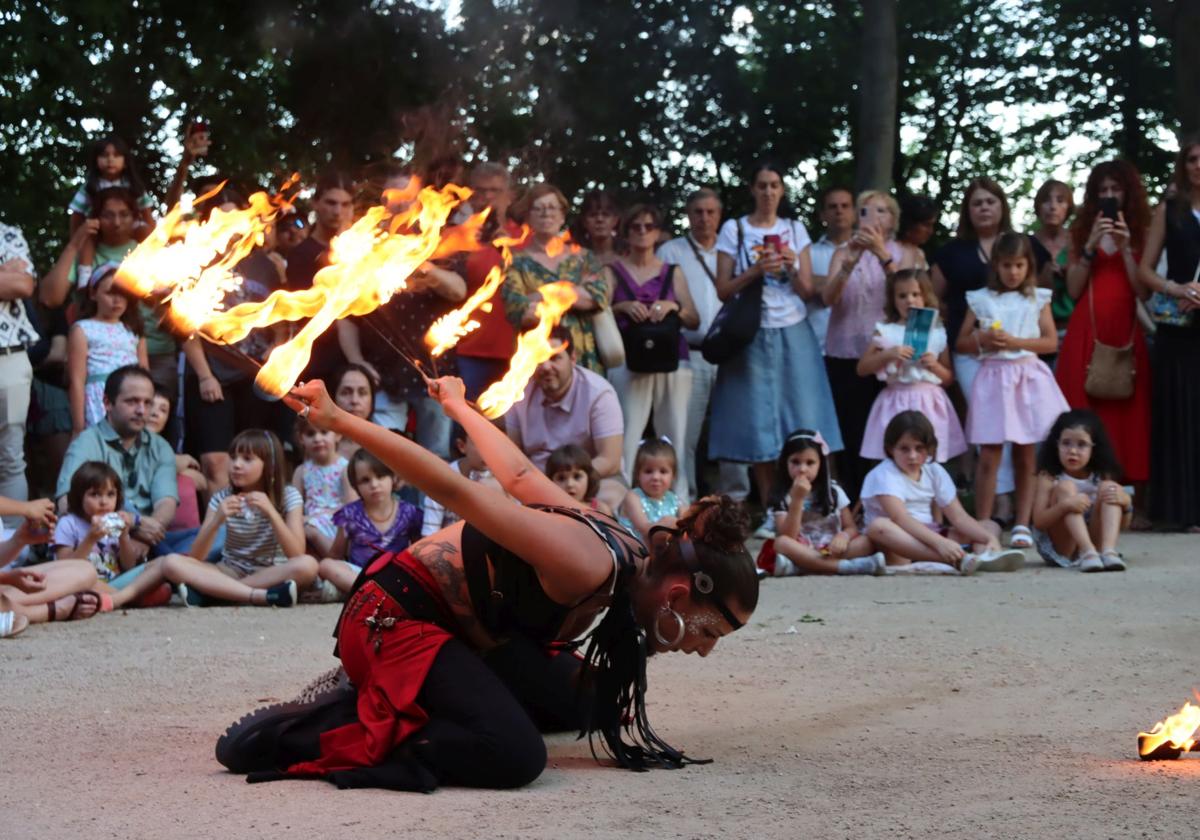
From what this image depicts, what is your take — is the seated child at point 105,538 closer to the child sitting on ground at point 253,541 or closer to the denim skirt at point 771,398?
the child sitting on ground at point 253,541

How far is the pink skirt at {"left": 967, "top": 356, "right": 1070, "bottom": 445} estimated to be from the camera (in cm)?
850

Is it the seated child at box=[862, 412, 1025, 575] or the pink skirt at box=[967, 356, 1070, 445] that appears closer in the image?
the seated child at box=[862, 412, 1025, 575]

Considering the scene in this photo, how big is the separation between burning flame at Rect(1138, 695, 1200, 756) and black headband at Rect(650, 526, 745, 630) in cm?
104

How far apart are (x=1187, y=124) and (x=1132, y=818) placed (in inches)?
332

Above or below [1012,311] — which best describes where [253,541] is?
below

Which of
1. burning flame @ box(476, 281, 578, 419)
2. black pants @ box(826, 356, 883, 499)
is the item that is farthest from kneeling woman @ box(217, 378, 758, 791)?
black pants @ box(826, 356, 883, 499)

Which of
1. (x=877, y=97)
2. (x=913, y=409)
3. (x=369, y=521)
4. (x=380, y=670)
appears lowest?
(x=380, y=670)

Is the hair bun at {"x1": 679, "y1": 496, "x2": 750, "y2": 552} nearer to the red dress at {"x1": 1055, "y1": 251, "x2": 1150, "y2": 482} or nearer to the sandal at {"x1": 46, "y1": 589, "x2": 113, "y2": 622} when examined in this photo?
the sandal at {"x1": 46, "y1": 589, "x2": 113, "y2": 622}

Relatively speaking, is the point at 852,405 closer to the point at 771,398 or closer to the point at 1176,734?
the point at 771,398

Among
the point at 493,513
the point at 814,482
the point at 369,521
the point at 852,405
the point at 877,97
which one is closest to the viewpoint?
the point at 493,513

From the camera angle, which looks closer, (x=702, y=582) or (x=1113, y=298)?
(x=702, y=582)

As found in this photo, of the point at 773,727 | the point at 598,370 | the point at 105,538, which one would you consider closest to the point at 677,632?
the point at 773,727

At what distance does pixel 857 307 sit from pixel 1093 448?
5.20 ft

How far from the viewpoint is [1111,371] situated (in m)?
8.92
